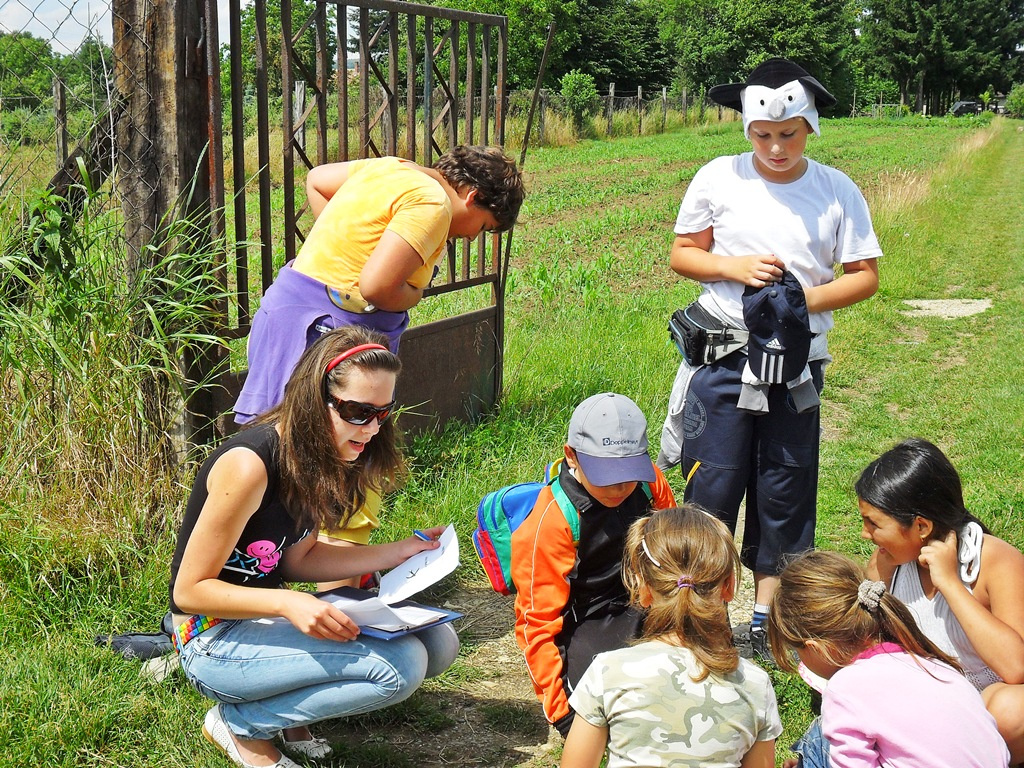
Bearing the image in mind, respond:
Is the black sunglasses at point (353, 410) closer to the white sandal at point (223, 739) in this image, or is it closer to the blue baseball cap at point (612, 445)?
the blue baseball cap at point (612, 445)

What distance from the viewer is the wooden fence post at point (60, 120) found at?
350 cm

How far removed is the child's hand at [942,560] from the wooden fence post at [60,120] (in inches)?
123

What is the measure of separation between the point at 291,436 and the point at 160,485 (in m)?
1.14

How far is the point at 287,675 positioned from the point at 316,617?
22 cm

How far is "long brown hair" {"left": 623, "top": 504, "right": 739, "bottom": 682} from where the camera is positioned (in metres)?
2.29

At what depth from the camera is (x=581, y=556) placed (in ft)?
9.90

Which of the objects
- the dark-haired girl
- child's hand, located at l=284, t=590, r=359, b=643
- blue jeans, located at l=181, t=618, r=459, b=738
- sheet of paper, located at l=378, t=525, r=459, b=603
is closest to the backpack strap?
sheet of paper, located at l=378, t=525, r=459, b=603

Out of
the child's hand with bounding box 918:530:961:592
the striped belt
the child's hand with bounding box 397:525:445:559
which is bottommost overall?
the striped belt

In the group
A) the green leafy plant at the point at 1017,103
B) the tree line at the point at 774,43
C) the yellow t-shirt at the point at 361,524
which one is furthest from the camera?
the green leafy plant at the point at 1017,103

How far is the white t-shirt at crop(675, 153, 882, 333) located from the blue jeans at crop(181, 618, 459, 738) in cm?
166

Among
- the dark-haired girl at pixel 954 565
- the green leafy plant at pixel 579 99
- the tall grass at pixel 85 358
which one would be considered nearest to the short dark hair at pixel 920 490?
the dark-haired girl at pixel 954 565

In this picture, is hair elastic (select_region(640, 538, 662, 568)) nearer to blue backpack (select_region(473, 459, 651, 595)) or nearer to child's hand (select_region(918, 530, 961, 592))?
blue backpack (select_region(473, 459, 651, 595))

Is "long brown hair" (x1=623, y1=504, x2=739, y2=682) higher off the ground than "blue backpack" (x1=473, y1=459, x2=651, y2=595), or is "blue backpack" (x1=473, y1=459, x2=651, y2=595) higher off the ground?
"long brown hair" (x1=623, y1=504, x2=739, y2=682)

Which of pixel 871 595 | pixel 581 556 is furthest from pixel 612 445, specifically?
pixel 871 595
